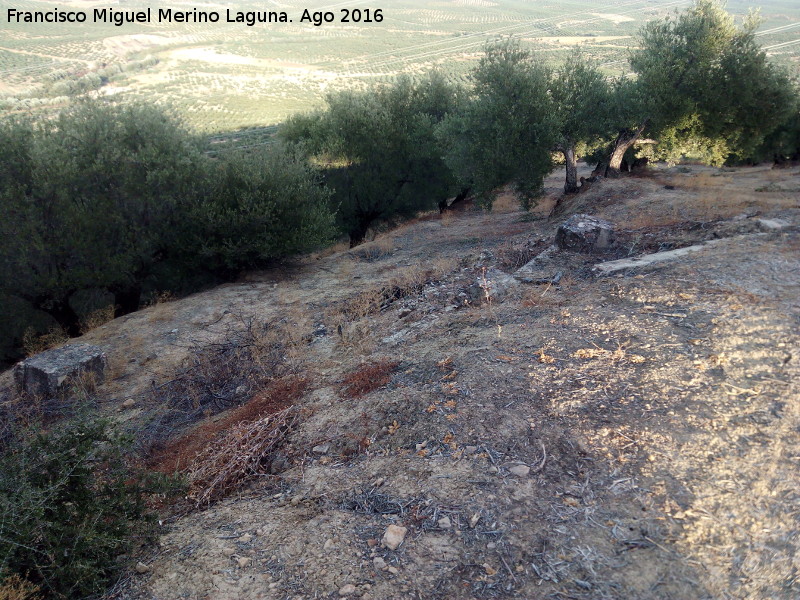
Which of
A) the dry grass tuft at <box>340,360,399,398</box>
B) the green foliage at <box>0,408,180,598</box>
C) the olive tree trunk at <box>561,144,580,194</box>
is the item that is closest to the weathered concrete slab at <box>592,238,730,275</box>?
the dry grass tuft at <box>340,360,399,398</box>

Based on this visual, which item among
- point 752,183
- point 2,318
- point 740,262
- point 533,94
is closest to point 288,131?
point 533,94

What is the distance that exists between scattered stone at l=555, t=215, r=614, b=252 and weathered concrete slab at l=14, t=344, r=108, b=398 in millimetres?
9346

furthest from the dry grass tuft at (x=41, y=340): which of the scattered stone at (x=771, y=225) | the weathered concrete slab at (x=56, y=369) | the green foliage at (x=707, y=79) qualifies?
the green foliage at (x=707, y=79)

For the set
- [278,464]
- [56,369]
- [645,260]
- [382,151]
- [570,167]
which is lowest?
[56,369]

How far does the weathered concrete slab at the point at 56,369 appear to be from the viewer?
919 cm

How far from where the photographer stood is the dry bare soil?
147 inches

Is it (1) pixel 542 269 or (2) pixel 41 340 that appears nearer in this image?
(1) pixel 542 269

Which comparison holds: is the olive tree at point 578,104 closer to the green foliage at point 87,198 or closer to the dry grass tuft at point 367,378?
the green foliage at point 87,198

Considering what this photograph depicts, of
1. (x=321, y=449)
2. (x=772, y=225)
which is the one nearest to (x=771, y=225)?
(x=772, y=225)

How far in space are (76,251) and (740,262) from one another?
14100 mm

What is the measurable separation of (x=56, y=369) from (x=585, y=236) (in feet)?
33.5

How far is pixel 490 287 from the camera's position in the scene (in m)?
9.52

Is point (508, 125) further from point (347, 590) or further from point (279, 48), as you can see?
point (279, 48)

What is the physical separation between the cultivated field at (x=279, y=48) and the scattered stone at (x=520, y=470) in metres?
41.4
